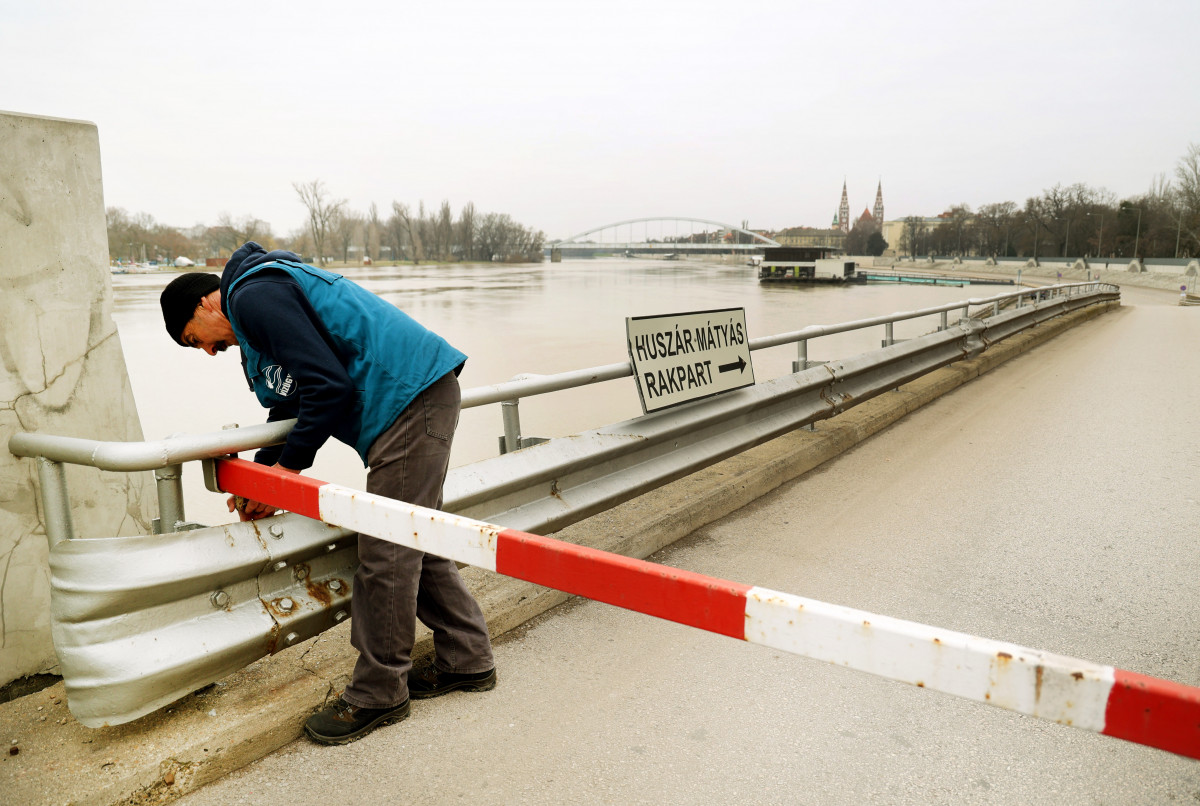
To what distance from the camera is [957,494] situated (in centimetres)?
538

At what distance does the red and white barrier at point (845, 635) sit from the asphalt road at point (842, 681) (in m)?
0.87

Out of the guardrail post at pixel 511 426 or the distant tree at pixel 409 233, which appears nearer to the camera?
the guardrail post at pixel 511 426

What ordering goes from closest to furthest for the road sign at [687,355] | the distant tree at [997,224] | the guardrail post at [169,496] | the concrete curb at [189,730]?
the concrete curb at [189,730] → the guardrail post at [169,496] → the road sign at [687,355] → the distant tree at [997,224]

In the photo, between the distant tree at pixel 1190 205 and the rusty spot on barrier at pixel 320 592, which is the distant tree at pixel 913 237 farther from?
the rusty spot on barrier at pixel 320 592

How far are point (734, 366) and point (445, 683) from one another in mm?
3034

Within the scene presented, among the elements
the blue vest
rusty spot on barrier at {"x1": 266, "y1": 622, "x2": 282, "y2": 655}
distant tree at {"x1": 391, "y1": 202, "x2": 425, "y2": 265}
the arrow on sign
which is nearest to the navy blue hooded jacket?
the blue vest

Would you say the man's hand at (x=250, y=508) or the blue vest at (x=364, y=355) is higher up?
the blue vest at (x=364, y=355)

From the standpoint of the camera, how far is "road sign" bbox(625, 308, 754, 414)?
435cm

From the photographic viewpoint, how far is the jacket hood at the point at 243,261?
102 inches

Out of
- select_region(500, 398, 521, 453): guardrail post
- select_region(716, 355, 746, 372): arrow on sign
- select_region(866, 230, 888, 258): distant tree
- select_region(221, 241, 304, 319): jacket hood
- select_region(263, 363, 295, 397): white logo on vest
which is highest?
select_region(866, 230, 888, 258): distant tree

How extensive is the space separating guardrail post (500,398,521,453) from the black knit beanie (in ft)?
4.67

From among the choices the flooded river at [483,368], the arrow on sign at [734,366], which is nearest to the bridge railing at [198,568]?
the arrow on sign at [734,366]

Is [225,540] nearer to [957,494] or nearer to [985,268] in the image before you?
[957,494]

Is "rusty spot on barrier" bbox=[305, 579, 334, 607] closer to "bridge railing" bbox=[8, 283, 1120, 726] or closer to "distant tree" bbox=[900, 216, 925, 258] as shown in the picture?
"bridge railing" bbox=[8, 283, 1120, 726]
